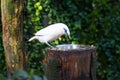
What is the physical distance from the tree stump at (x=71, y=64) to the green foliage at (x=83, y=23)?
2.94m

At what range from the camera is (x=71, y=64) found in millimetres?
2734

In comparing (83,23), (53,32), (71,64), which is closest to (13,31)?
(53,32)

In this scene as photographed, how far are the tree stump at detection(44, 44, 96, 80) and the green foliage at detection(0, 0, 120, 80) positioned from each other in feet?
9.65

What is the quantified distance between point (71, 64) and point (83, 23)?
3.14 m

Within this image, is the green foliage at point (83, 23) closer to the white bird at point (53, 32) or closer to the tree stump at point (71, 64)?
the white bird at point (53, 32)

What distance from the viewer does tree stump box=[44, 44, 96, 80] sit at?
2729 mm

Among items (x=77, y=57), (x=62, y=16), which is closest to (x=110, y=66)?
(x=62, y=16)

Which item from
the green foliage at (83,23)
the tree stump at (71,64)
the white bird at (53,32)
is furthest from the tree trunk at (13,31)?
the green foliage at (83,23)

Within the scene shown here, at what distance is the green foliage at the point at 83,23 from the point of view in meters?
5.74

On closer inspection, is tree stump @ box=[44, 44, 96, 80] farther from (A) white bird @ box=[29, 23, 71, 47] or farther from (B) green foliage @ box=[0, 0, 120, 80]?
(B) green foliage @ box=[0, 0, 120, 80]

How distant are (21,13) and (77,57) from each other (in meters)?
1.11

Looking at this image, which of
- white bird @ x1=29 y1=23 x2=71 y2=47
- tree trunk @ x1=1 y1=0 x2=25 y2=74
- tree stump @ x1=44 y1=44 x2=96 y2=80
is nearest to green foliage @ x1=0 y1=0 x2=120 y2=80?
tree trunk @ x1=1 y1=0 x2=25 y2=74

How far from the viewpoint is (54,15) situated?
226 inches

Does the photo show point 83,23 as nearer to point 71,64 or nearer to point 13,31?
point 13,31
